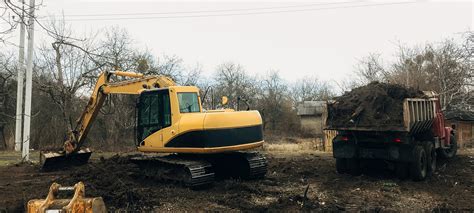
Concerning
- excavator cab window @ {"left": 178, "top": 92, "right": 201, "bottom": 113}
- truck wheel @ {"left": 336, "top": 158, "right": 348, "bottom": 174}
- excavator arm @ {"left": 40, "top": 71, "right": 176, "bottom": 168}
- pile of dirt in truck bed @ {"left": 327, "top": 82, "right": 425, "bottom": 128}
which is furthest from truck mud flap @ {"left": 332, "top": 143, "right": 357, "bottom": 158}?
excavator arm @ {"left": 40, "top": 71, "right": 176, "bottom": 168}

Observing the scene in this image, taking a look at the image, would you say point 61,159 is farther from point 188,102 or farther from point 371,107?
point 371,107

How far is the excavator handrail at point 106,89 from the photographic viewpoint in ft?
35.8

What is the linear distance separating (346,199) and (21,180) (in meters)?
8.06

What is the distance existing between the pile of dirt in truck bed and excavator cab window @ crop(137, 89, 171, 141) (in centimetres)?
420

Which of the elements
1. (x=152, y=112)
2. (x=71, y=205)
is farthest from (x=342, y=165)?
(x=71, y=205)

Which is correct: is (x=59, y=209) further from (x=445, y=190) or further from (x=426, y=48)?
(x=426, y=48)

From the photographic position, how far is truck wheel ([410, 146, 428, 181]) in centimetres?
1034

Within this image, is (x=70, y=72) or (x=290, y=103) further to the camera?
(x=290, y=103)

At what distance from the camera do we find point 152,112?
1012 centimetres

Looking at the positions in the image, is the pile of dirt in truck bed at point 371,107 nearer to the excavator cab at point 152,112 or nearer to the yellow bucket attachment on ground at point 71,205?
the excavator cab at point 152,112

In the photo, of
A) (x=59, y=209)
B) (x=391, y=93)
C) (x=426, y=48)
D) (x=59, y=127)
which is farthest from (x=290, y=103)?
(x=59, y=209)

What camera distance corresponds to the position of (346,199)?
28.2ft

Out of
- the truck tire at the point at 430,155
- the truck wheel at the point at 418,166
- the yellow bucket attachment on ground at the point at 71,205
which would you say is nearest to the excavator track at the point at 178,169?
the yellow bucket attachment on ground at the point at 71,205

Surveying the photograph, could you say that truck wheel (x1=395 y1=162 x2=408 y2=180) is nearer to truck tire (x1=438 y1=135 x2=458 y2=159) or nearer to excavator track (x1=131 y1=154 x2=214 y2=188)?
truck tire (x1=438 y1=135 x2=458 y2=159)
